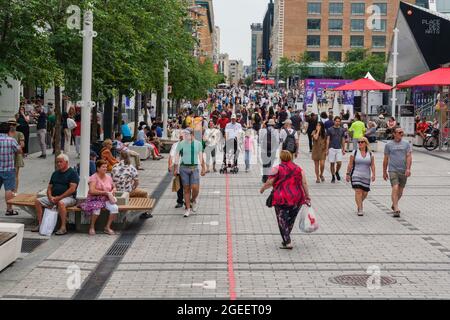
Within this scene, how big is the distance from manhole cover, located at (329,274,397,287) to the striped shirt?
6929 mm

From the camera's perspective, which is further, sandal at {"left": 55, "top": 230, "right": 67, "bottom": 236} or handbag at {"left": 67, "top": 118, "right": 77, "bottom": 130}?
handbag at {"left": 67, "top": 118, "right": 77, "bottom": 130}

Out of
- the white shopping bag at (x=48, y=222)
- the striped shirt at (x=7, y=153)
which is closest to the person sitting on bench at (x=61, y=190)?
the white shopping bag at (x=48, y=222)

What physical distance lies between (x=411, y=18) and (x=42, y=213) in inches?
1494

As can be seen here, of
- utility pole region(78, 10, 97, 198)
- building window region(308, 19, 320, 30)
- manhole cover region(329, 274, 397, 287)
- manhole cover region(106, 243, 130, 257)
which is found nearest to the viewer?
manhole cover region(329, 274, 397, 287)

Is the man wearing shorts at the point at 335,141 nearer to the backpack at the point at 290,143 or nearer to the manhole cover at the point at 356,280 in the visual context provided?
the backpack at the point at 290,143

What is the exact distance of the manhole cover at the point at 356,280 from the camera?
943cm

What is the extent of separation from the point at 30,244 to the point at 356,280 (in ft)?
16.7

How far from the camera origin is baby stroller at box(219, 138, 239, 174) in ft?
74.9

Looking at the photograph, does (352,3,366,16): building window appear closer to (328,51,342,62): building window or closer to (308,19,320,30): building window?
(308,19,320,30): building window

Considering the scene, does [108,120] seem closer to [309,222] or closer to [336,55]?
[309,222]

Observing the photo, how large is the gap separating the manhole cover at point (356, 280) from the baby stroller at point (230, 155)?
515 inches

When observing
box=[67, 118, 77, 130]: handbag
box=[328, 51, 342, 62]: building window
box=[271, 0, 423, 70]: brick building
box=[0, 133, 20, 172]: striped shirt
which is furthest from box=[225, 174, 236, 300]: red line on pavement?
box=[328, 51, 342, 62]: building window
